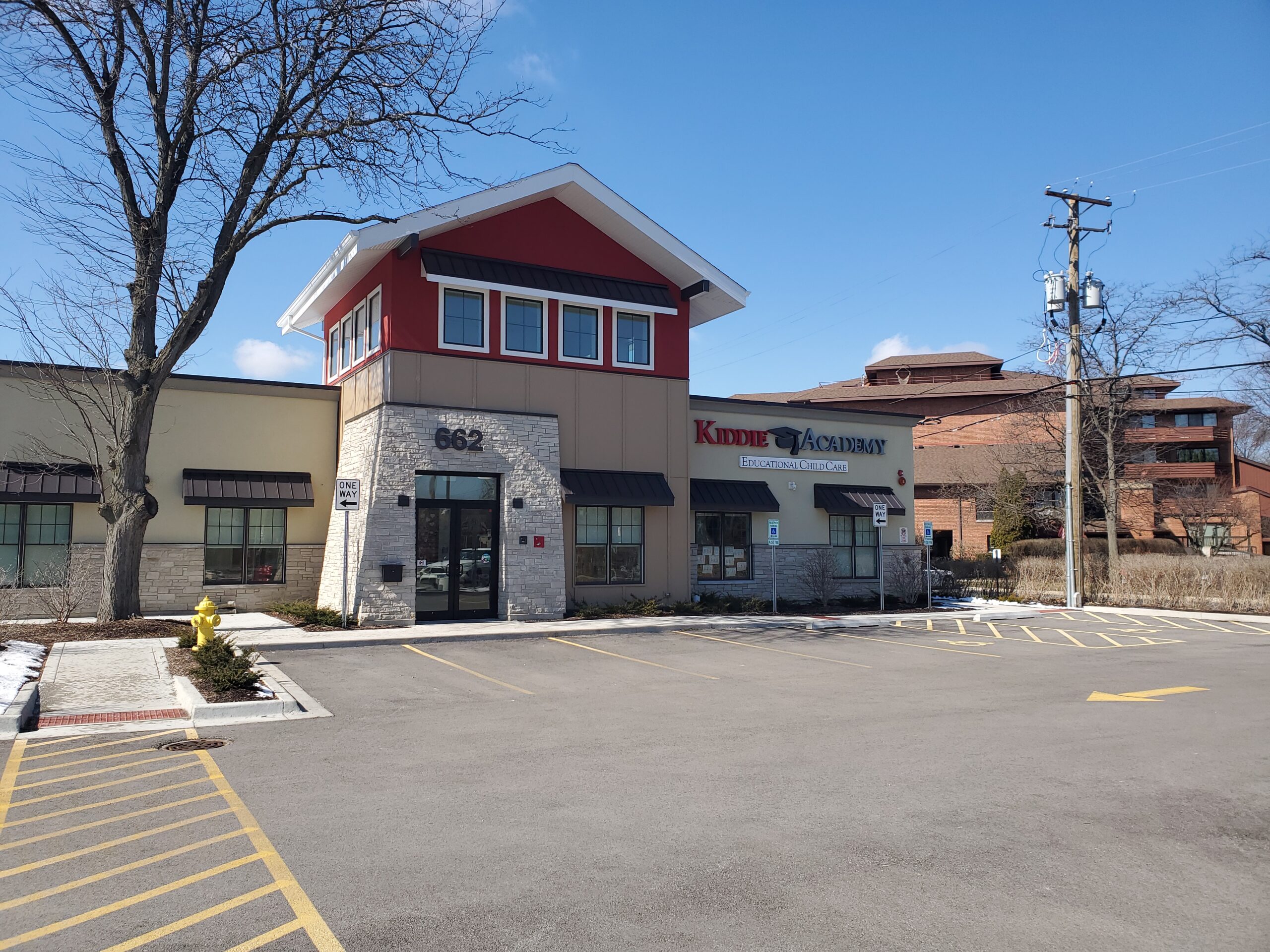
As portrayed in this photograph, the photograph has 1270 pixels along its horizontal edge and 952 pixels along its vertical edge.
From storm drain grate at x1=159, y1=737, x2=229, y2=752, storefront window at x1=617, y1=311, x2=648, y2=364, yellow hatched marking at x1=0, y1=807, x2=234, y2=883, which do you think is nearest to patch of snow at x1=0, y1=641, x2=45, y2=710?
storm drain grate at x1=159, y1=737, x2=229, y2=752

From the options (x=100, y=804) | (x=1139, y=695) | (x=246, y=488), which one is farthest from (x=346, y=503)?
(x=1139, y=695)

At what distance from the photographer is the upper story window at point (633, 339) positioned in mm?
21703

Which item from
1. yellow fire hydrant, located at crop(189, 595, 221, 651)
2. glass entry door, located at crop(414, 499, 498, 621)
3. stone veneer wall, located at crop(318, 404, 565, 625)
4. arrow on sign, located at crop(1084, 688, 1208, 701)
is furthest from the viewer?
glass entry door, located at crop(414, 499, 498, 621)

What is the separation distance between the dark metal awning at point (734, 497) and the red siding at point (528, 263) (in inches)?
116

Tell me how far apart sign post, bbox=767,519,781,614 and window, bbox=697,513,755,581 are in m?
0.67

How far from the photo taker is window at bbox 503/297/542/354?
66.5 ft

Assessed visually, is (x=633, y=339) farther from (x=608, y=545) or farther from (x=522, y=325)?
(x=608, y=545)

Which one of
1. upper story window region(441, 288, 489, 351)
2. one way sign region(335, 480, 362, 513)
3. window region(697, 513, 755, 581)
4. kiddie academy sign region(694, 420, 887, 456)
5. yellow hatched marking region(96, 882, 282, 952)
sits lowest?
yellow hatched marking region(96, 882, 282, 952)

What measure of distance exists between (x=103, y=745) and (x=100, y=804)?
2.18 meters

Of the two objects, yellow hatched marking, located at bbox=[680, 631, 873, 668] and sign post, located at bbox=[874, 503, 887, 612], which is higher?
sign post, located at bbox=[874, 503, 887, 612]

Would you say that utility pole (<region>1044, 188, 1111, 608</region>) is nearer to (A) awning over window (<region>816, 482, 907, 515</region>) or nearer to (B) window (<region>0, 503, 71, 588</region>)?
(A) awning over window (<region>816, 482, 907, 515</region>)

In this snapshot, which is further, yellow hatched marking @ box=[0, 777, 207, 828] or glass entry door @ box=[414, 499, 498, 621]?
glass entry door @ box=[414, 499, 498, 621]

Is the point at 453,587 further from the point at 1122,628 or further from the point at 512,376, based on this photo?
the point at 1122,628

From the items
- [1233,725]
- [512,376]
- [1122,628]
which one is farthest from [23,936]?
[1122,628]
